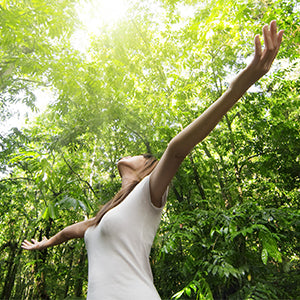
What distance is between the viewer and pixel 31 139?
5.53 meters

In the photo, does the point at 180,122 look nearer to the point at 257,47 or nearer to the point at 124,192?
the point at 124,192

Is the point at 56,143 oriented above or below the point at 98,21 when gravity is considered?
below

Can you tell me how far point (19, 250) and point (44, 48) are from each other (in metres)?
9.76

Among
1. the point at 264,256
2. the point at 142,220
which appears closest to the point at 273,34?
the point at 142,220

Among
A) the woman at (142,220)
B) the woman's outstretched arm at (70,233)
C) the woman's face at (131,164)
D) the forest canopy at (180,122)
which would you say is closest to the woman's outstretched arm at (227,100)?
the woman at (142,220)

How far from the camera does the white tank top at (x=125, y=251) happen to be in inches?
Answer: 34.9

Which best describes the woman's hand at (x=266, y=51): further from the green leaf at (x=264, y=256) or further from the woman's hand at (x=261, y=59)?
the green leaf at (x=264, y=256)

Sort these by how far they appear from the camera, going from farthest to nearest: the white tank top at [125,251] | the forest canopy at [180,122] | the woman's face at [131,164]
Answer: the forest canopy at [180,122], the woman's face at [131,164], the white tank top at [125,251]

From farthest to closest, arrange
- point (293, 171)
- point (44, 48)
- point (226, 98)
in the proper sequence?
point (293, 171)
point (44, 48)
point (226, 98)

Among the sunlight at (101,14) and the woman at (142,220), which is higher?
the sunlight at (101,14)

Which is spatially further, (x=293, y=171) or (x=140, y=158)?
(x=293, y=171)

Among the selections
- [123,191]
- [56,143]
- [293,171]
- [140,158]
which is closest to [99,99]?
[56,143]

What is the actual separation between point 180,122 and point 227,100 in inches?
132

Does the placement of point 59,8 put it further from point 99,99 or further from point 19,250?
point 19,250
